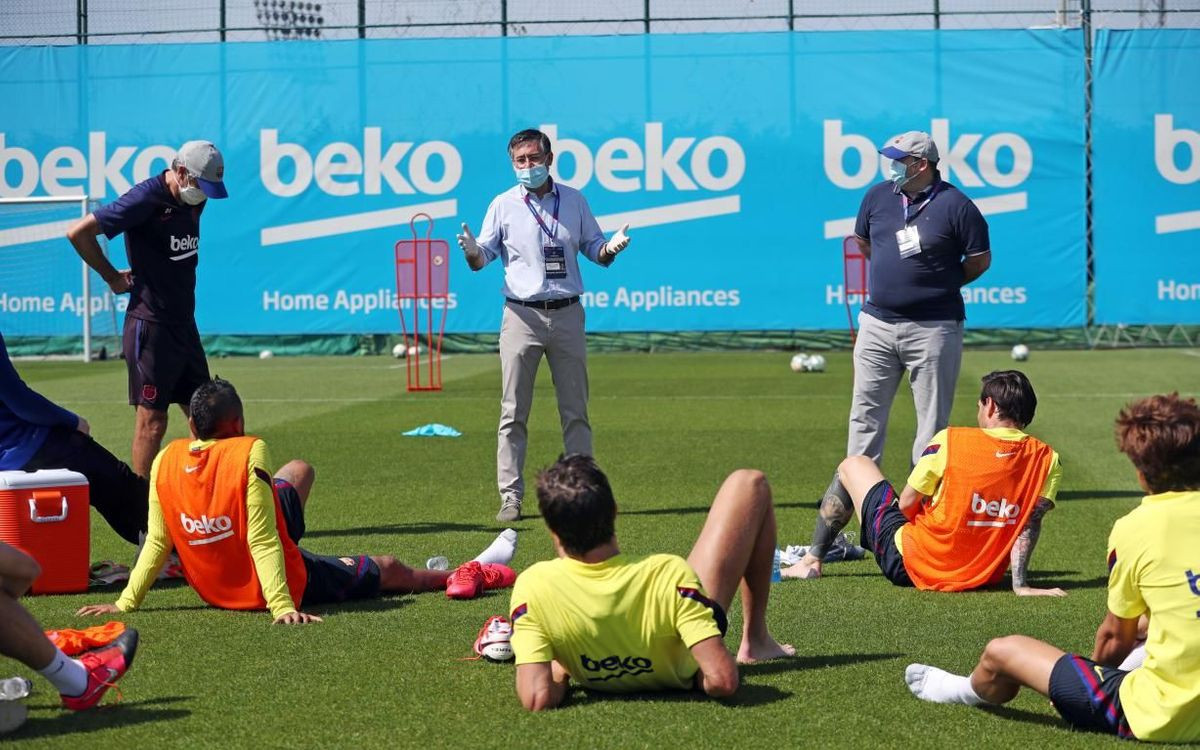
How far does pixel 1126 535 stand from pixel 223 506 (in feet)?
11.3

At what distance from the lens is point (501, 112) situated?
27594 millimetres

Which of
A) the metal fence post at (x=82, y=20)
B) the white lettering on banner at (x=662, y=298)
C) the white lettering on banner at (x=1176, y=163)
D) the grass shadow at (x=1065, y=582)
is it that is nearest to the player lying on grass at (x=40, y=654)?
the grass shadow at (x=1065, y=582)

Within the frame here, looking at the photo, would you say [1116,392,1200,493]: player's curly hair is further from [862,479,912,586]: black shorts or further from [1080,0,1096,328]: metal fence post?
[1080,0,1096,328]: metal fence post

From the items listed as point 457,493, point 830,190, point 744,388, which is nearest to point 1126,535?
point 457,493

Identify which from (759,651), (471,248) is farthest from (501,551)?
(471,248)

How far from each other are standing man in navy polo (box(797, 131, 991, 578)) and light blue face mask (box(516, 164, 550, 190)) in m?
2.12

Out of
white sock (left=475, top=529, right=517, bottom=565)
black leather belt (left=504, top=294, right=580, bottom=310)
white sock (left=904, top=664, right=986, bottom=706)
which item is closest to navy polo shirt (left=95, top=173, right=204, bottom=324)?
black leather belt (left=504, top=294, right=580, bottom=310)

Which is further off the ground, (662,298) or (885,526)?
(662,298)

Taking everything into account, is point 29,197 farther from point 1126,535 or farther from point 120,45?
point 1126,535

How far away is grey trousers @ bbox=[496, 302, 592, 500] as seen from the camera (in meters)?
9.58

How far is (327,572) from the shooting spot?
6.65 metres

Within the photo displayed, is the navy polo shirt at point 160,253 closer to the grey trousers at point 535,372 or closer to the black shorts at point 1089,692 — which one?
the grey trousers at point 535,372

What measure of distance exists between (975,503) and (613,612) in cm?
251

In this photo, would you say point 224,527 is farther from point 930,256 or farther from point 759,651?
point 930,256
